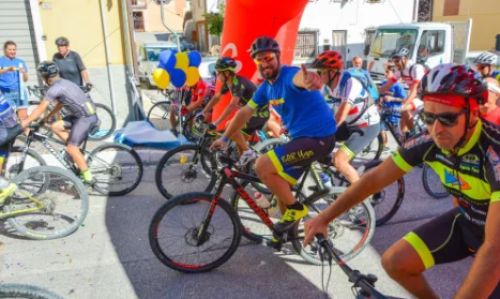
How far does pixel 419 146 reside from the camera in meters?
2.18

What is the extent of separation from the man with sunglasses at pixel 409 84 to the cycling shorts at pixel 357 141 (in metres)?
2.05

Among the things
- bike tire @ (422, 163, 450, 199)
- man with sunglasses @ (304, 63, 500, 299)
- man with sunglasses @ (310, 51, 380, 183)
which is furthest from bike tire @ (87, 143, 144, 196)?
bike tire @ (422, 163, 450, 199)

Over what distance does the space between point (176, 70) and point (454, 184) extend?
5.28 metres

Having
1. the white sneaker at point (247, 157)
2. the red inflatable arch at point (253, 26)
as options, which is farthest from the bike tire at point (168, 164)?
the red inflatable arch at point (253, 26)

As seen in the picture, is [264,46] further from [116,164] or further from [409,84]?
[409,84]

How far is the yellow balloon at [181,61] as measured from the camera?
6559 millimetres

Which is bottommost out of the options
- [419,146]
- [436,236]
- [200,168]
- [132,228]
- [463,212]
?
[132,228]

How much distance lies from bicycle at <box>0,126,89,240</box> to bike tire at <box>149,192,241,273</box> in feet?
4.51

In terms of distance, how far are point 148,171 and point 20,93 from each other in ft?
11.4

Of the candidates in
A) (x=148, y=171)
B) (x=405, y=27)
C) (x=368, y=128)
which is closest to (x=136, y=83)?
(x=148, y=171)

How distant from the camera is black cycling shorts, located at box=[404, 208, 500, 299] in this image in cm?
225

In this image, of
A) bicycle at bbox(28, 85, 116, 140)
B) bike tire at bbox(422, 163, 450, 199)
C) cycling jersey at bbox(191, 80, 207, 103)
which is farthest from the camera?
bicycle at bbox(28, 85, 116, 140)

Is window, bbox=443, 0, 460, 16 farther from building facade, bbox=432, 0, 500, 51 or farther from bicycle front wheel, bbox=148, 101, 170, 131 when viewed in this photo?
bicycle front wheel, bbox=148, 101, 170, 131

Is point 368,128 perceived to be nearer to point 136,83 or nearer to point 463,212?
point 463,212
